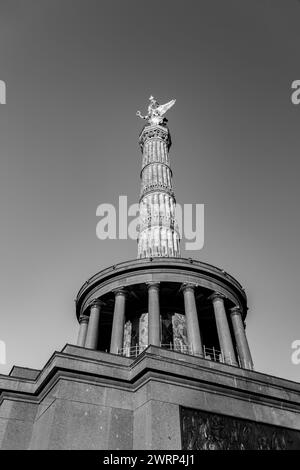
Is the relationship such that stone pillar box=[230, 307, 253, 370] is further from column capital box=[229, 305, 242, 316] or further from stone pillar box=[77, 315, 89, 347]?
stone pillar box=[77, 315, 89, 347]

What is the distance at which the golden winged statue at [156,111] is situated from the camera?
50750 mm

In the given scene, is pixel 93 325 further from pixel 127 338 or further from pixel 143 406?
pixel 143 406

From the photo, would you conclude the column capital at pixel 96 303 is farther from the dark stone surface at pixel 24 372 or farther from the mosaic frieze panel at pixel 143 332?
the dark stone surface at pixel 24 372

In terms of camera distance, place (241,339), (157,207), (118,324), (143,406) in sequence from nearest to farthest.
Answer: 1. (143,406)
2. (118,324)
3. (241,339)
4. (157,207)

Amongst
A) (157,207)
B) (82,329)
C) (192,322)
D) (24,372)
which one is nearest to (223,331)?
(192,322)

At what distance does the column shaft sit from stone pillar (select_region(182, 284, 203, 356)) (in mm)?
5763

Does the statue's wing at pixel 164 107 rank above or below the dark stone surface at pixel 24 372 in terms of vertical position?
above

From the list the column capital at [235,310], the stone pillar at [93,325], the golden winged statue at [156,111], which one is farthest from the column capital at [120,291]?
the golden winged statue at [156,111]

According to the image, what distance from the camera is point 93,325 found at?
24016 millimetres

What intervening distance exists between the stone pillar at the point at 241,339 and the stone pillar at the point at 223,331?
1458 millimetres

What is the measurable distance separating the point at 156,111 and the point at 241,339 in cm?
3721
